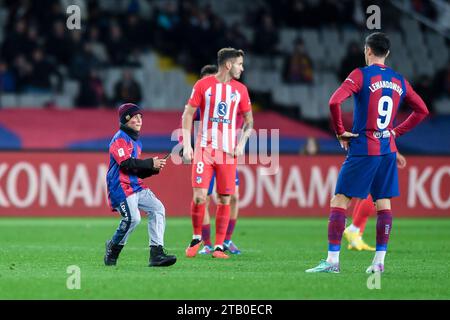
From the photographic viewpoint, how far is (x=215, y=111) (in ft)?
39.9

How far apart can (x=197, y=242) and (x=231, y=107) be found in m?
1.60

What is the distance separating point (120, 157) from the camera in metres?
10.5

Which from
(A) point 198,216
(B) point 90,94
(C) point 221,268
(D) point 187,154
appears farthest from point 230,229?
(B) point 90,94

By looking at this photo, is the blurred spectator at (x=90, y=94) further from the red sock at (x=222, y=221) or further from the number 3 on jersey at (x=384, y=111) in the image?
the number 3 on jersey at (x=384, y=111)

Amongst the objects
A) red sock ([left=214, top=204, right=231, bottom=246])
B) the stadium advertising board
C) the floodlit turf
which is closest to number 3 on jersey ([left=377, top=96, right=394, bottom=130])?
the floodlit turf

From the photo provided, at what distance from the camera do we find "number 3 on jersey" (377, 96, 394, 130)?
10212mm

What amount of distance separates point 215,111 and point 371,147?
253 cm

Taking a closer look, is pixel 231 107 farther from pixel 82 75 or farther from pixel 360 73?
pixel 82 75

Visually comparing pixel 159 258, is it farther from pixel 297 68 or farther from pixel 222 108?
pixel 297 68

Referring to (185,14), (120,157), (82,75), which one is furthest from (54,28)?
(120,157)

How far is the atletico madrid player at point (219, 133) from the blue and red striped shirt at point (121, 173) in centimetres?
150

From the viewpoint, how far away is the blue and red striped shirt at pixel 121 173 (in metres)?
10.5

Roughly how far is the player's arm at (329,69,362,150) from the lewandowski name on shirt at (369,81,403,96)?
132 millimetres
